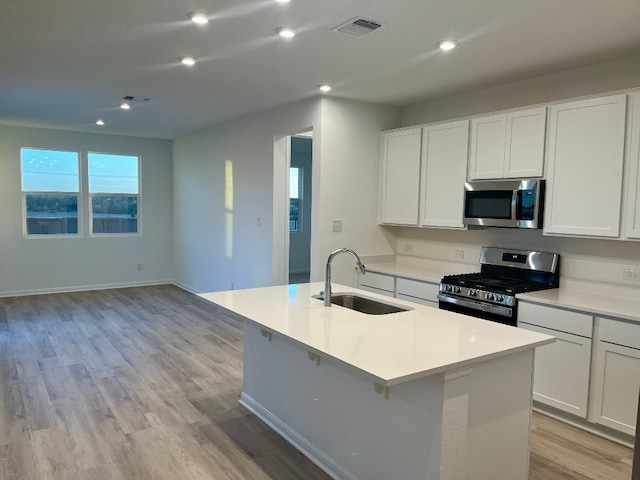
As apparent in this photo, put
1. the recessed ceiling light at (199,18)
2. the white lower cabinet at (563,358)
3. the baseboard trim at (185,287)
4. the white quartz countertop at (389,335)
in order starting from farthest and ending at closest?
the baseboard trim at (185,287) < the white lower cabinet at (563,358) < the recessed ceiling light at (199,18) < the white quartz countertop at (389,335)

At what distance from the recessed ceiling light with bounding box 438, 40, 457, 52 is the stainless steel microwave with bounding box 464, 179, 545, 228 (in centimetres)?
119

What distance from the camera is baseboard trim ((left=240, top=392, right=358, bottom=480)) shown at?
2.49 meters

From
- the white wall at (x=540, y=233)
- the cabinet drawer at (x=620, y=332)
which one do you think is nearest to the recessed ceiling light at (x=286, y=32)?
the white wall at (x=540, y=233)

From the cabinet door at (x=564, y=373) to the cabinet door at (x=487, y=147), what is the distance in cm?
132

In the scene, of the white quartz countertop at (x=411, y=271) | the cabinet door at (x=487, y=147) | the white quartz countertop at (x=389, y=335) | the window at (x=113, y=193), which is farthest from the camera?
the window at (x=113, y=193)

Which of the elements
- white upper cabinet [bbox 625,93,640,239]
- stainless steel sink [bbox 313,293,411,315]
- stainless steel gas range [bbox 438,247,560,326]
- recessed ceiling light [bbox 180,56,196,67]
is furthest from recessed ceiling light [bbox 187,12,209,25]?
white upper cabinet [bbox 625,93,640,239]

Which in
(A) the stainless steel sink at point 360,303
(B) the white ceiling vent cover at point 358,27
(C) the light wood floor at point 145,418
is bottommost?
(C) the light wood floor at point 145,418

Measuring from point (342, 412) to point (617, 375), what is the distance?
175cm

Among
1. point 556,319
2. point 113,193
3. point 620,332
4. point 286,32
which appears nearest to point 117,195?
point 113,193

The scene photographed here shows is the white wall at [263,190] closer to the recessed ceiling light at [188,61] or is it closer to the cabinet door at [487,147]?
the cabinet door at [487,147]

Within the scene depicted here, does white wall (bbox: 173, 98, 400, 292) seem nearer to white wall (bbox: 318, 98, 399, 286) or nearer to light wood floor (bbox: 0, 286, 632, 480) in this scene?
white wall (bbox: 318, 98, 399, 286)

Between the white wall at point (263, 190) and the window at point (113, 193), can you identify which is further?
the window at point (113, 193)

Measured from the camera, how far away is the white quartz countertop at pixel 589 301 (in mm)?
2828

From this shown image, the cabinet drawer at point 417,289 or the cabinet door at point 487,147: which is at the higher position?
the cabinet door at point 487,147
